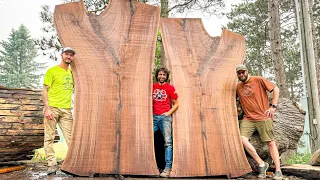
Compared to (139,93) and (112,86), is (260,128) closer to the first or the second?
(139,93)

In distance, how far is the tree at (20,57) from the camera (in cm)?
3241

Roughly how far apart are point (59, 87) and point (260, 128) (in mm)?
2946

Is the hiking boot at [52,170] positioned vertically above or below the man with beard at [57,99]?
below

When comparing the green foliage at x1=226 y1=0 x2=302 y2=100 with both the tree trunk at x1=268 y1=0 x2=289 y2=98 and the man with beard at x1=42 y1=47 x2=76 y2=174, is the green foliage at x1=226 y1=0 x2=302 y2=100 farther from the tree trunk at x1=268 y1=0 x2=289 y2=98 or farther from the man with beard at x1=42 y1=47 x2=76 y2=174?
the man with beard at x1=42 y1=47 x2=76 y2=174

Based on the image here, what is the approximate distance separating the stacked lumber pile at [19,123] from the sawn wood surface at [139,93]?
96 centimetres

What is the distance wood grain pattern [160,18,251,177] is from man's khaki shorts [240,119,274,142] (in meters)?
0.11

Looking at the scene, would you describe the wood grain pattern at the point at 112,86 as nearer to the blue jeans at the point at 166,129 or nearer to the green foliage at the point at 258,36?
the blue jeans at the point at 166,129

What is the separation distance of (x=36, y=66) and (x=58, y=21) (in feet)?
114

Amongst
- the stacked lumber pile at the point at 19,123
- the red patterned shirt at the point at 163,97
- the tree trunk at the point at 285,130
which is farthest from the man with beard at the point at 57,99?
the tree trunk at the point at 285,130

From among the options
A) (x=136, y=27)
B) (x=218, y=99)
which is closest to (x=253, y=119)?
(x=218, y=99)

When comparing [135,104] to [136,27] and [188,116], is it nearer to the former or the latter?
[188,116]

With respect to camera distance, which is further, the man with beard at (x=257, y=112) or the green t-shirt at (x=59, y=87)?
A: the man with beard at (x=257, y=112)

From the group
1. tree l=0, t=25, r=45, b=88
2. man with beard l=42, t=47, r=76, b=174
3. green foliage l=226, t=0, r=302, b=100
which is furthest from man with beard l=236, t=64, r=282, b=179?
tree l=0, t=25, r=45, b=88

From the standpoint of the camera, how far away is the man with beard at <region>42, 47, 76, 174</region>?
4.25 meters
